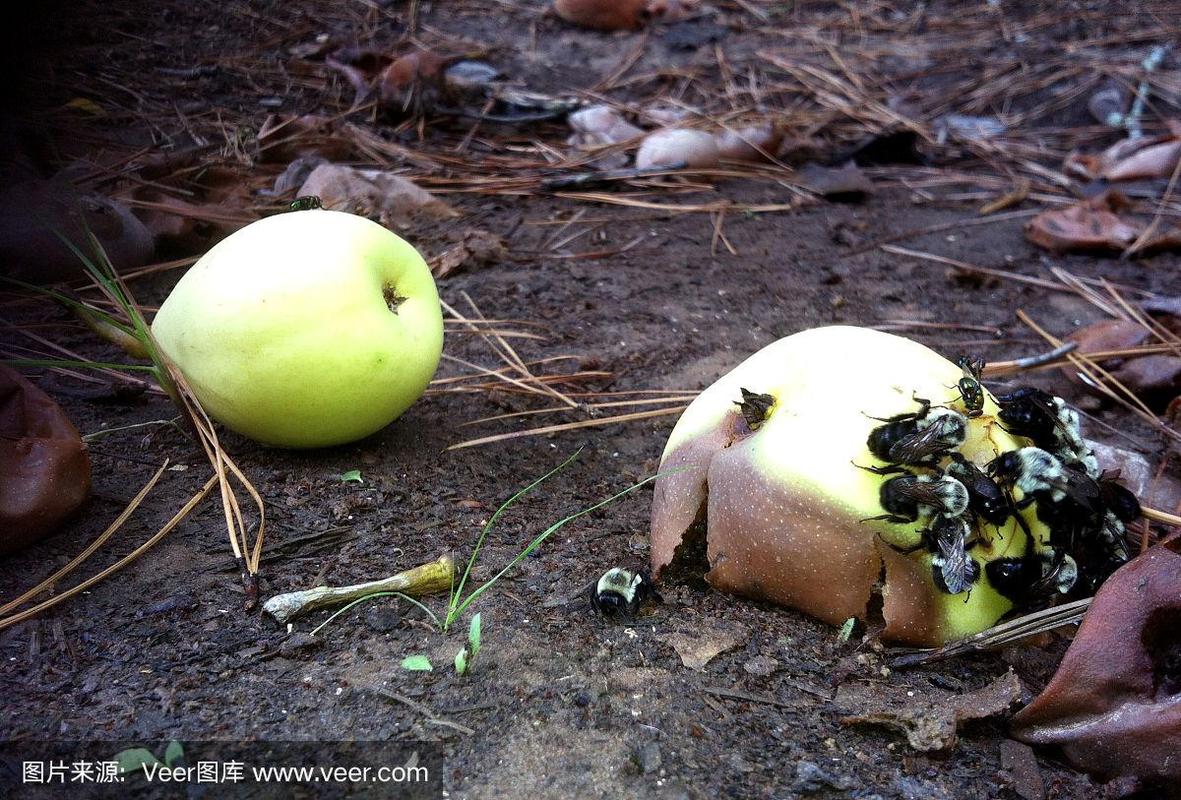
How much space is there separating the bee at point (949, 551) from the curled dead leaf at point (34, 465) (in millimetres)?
1620

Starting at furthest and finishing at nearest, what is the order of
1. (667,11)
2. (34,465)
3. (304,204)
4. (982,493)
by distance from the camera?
(667,11) < (304,204) < (34,465) < (982,493)

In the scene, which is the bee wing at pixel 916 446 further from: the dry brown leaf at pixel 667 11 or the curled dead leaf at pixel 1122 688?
the dry brown leaf at pixel 667 11

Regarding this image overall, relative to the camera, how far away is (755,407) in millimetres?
1871

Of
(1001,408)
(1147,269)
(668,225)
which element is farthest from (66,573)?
Result: (1147,269)

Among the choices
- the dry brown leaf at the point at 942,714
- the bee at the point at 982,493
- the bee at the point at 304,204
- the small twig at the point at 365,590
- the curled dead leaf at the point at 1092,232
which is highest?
the bee at the point at 304,204

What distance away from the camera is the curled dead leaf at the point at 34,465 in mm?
1887

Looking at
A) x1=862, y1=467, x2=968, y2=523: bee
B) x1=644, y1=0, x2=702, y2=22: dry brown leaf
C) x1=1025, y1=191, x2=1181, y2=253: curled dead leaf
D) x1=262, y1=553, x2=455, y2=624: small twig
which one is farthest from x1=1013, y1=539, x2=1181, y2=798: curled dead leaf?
x1=644, y1=0, x2=702, y2=22: dry brown leaf

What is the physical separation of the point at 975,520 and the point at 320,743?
1160 mm

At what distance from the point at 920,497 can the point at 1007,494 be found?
0.67 ft

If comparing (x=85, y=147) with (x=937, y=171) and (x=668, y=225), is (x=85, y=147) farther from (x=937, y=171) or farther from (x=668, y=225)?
(x=937, y=171)

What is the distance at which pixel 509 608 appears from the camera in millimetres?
1892

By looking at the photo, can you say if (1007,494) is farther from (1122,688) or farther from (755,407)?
(755,407)

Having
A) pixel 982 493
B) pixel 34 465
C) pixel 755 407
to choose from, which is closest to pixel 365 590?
pixel 34 465

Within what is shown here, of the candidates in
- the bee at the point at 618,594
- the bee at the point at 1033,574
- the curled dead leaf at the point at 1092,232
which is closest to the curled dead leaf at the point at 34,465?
the bee at the point at 618,594
